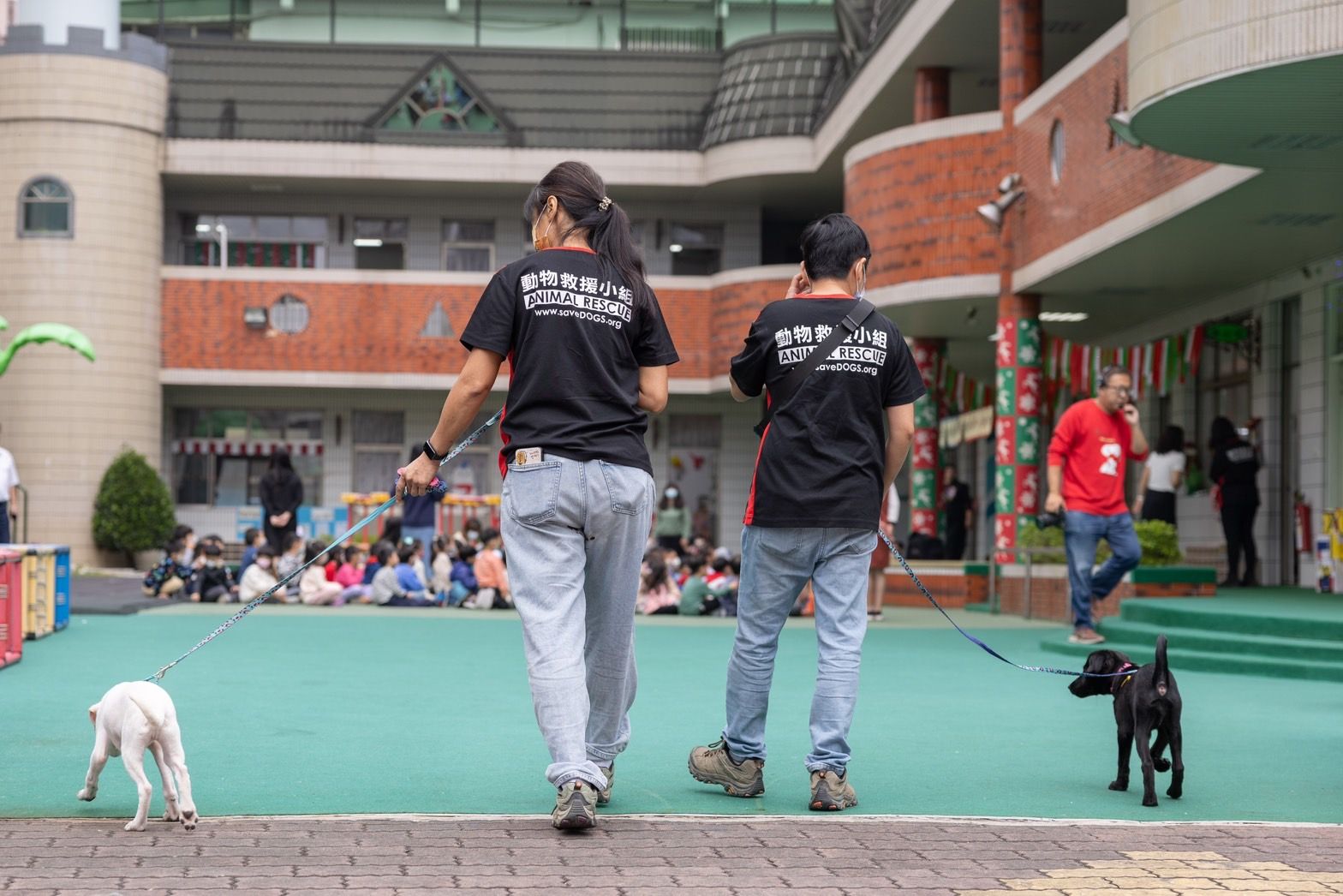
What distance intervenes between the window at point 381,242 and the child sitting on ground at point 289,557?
10.9m

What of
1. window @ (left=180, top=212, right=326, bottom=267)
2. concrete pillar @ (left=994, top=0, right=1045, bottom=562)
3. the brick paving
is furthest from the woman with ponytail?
window @ (left=180, top=212, right=326, bottom=267)

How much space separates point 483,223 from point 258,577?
14.3m

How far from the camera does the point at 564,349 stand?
222 inches

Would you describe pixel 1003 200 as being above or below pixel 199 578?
above

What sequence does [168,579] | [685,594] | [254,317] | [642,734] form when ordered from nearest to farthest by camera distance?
1. [642,734]
2. [685,594]
3. [168,579]
4. [254,317]

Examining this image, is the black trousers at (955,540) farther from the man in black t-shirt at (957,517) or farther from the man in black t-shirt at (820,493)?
the man in black t-shirt at (820,493)

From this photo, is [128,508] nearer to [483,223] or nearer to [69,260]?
[69,260]

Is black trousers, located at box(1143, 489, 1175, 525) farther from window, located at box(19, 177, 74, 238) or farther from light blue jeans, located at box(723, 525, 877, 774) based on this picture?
window, located at box(19, 177, 74, 238)

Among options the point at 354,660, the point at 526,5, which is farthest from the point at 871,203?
the point at 526,5

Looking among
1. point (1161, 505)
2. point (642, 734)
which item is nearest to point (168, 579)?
point (1161, 505)

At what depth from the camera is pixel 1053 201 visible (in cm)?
1867

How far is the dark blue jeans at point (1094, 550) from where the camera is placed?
1240cm

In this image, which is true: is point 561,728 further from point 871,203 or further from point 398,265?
point 398,265

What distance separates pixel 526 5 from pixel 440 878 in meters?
32.3
